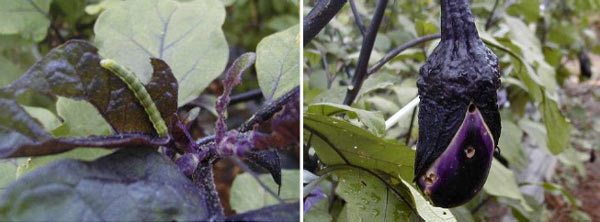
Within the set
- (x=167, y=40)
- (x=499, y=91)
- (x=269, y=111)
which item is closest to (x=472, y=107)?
(x=269, y=111)

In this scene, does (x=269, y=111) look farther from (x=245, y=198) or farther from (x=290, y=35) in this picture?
(x=245, y=198)

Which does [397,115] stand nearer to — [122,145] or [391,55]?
[391,55]

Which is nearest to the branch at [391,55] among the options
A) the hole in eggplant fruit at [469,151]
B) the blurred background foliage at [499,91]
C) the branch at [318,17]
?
the blurred background foliage at [499,91]

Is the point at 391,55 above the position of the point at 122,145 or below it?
below

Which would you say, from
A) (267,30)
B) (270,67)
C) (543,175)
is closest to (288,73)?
(270,67)

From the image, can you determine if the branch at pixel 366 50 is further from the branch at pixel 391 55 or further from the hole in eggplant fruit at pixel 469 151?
the hole in eggplant fruit at pixel 469 151

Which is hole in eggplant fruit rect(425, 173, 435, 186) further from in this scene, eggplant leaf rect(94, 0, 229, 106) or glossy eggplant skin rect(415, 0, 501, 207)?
eggplant leaf rect(94, 0, 229, 106)
